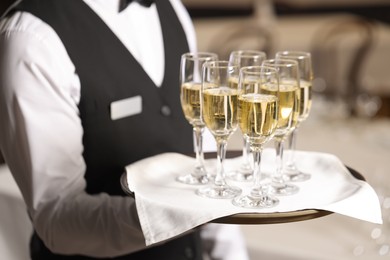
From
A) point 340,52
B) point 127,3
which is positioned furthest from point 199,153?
point 340,52

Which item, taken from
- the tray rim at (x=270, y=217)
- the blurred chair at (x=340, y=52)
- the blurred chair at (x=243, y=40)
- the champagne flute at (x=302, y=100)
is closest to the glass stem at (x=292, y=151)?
the champagne flute at (x=302, y=100)

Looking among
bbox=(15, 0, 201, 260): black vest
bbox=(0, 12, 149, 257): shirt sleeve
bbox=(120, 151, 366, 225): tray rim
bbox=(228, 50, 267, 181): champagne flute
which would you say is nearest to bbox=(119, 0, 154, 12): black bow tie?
bbox=(15, 0, 201, 260): black vest

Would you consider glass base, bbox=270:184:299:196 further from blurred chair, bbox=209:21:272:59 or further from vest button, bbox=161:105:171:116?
blurred chair, bbox=209:21:272:59

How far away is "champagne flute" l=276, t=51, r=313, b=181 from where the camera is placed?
147 centimetres

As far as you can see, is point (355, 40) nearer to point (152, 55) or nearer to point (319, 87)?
point (319, 87)

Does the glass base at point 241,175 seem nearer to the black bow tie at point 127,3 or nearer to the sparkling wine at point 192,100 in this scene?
the sparkling wine at point 192,100

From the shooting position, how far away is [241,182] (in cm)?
144

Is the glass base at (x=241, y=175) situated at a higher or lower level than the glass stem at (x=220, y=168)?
lower

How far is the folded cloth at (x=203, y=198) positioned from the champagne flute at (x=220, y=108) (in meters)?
0.04

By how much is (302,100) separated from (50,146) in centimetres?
56

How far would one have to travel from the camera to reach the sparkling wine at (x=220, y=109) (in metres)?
1.31

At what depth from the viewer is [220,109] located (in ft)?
4.29

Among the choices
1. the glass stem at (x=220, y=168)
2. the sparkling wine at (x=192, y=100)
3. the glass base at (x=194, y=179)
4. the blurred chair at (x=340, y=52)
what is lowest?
the blurred chair at (x=340, y=52)

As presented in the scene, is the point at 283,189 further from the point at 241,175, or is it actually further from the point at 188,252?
the point at 188,252
